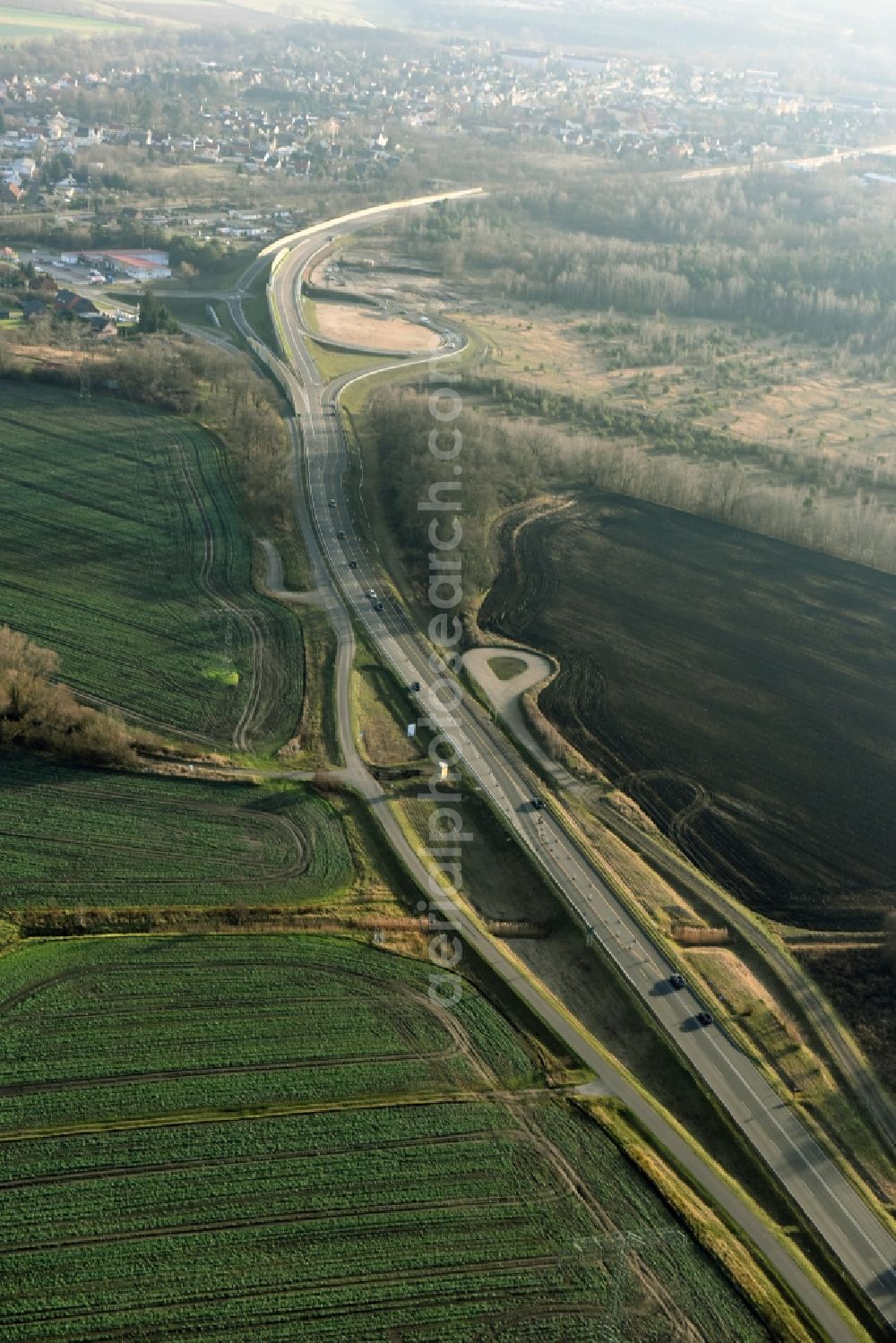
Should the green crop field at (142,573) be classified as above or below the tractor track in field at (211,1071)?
above

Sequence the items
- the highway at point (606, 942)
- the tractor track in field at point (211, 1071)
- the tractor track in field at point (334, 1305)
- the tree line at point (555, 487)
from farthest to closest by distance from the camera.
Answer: the tree line at point (555, 487), the tractor track in field at point (211, 1071), the highway at point (606, 942), the tractor track in field at point (334, 1305)

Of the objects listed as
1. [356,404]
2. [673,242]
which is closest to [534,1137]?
[356,404]

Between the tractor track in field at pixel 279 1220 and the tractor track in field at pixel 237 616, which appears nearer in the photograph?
the tractor track in field at pixel 279 1220

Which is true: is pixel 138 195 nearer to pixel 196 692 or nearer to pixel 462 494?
pixel 462 494

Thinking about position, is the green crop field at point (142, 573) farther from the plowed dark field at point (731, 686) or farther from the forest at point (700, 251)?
the forest at point (700, 251)

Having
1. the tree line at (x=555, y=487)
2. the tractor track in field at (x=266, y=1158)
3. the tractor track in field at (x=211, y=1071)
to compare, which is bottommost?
the tractor track in field at (x=266, y=1158)

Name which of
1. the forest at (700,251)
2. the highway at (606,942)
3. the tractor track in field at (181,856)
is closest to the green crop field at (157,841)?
the tractor track in field at (181,856)

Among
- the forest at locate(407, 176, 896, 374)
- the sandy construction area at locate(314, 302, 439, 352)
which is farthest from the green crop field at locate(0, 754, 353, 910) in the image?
the forest at locate(407, 176, 896, 374)
